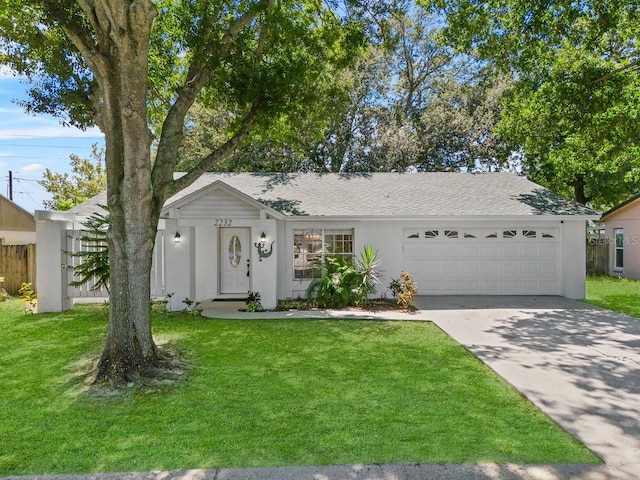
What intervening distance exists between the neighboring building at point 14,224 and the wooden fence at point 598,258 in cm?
2756

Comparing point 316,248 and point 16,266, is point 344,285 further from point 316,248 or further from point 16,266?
point 16,266

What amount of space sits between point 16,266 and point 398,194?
12.3 metres

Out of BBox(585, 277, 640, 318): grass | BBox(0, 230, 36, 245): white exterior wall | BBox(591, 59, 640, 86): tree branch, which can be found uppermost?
BBox(591, 59, 640, 86): tree branch

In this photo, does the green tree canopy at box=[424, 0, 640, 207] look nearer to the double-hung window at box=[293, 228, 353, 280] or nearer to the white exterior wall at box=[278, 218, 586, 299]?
the white exterior wall at box=[278, 218, 586, 299]

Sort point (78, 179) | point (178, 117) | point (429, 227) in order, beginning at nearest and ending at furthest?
point (178, 117)
point (429, 227)
point (78, 179)

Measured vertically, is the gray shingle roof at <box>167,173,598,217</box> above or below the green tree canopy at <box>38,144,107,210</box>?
below

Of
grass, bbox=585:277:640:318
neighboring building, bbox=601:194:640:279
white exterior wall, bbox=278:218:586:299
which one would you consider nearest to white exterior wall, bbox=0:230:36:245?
white exterior wall, bbox=278:218:586:299

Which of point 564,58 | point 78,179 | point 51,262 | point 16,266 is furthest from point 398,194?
point 78,179

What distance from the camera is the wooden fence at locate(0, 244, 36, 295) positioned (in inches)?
498

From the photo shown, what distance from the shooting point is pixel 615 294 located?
13234 millimetres

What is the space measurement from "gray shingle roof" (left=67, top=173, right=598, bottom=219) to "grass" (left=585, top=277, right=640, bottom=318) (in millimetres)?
2516

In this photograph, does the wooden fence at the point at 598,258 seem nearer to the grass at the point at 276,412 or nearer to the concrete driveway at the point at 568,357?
the concrete driveway at the point at 568,357

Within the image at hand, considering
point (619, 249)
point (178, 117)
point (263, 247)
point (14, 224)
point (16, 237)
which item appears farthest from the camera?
point (16, 237)

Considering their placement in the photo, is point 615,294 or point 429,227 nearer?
point 429,227
